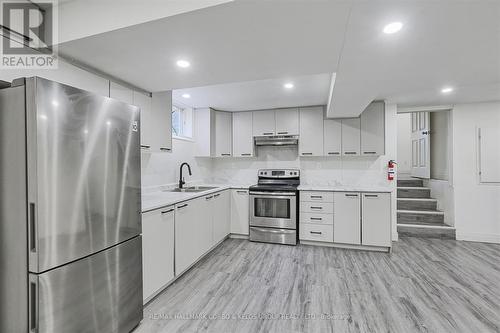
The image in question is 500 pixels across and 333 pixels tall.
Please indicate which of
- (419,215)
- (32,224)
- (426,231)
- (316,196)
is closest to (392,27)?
(32,224)

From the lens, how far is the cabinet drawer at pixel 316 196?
359 centimetres

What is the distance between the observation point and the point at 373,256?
10.6 feet

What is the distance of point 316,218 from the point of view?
3635 mm

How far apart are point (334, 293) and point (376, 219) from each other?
1.56 meters

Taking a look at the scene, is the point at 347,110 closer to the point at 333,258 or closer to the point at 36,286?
the point at 333,258

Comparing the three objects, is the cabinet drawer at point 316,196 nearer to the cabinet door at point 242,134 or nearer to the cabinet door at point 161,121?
the cabinet door at point 242,134

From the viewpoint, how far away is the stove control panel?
4.26m

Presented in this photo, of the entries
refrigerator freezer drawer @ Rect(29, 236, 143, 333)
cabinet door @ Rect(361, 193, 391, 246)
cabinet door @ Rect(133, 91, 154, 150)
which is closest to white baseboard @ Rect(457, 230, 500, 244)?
cabinet door @ Rect(361, 193, 391, 246)

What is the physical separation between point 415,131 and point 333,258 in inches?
171

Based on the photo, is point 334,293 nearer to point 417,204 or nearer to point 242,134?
point 242,134

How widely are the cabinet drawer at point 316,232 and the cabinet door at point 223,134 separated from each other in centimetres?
191

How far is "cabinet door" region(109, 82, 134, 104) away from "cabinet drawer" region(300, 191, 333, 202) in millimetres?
2715

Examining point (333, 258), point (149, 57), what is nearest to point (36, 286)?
point (149, 57)

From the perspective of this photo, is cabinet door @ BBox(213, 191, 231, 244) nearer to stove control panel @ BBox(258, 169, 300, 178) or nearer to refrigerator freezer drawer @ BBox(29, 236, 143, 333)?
stove control panel @ BBox(258, 169, 300, 178)
